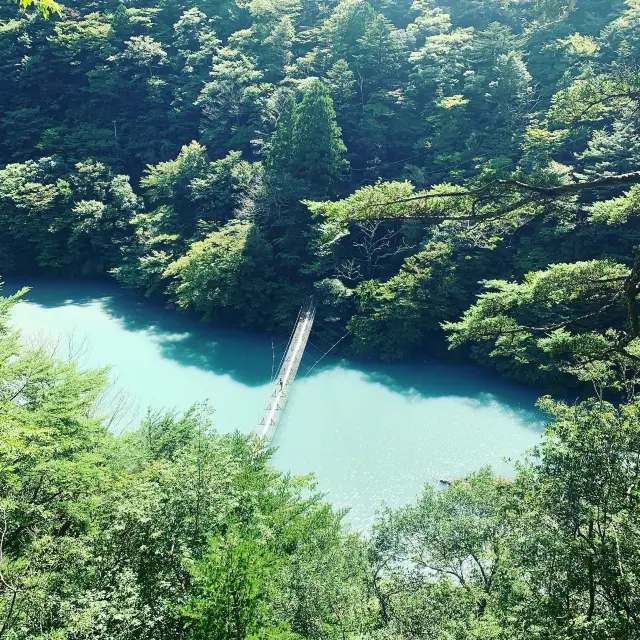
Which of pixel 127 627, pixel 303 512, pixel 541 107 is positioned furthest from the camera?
pixel 541 107

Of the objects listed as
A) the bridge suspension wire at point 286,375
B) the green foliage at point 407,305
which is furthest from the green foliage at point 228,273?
the green foliage at point 407,305

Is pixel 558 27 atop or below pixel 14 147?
atop

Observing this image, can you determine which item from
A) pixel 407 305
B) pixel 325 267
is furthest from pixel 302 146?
pixel 407 305

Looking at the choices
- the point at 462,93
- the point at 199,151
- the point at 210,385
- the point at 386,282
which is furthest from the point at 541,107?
the point at 210,385

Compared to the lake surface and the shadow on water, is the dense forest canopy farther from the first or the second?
the lake surface

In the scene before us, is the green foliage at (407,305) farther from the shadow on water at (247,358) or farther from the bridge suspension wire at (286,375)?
the bridge suspension wire at (286,375)

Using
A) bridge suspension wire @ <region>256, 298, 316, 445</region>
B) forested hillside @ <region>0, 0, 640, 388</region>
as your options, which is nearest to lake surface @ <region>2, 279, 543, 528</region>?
bridge suspension wire @ <region>256, 298, 316, 445</region>

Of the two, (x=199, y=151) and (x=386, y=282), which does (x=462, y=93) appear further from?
(x=199, y=151)
